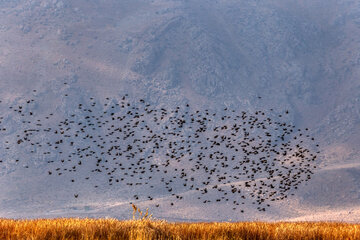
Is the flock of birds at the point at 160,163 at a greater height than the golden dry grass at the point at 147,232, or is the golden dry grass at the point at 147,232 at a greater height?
the flock of birds at the point at 160,163

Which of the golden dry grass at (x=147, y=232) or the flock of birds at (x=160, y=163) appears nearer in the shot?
the golden dry grass at (x=147, y=232)

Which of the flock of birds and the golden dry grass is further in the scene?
the flock of birds

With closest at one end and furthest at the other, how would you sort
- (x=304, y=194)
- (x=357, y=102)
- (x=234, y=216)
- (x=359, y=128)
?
(x=234, y=216)
(x=304, y=194)
(x=359, y=128)
(x=357, y=102)

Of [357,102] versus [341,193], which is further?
[357,102]

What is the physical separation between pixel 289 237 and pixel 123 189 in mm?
139980

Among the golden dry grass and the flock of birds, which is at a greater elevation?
the flock of birds

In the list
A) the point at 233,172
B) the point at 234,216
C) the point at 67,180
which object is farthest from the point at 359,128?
the point at 67,180

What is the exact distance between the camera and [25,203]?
14350 cm

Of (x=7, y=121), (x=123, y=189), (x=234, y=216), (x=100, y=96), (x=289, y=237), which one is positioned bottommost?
(x=289, y=237)

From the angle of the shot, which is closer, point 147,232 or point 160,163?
point 147,232

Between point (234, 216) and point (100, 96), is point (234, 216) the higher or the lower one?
the lower one

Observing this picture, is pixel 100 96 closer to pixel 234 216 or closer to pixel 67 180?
pixel 67 180

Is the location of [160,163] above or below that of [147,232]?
above

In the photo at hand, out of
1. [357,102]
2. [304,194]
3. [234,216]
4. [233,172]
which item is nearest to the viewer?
[234,216]
